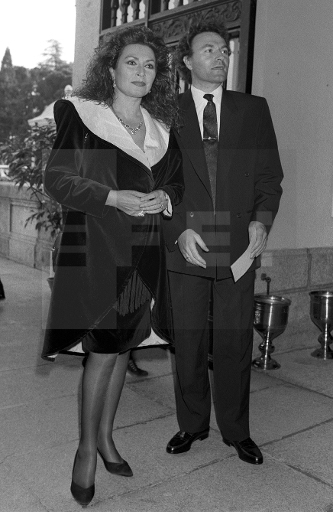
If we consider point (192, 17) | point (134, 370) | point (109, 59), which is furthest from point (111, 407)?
point (192, 17)

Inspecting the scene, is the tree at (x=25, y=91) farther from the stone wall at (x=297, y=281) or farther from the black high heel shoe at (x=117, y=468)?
the black high heel shoe at (x=117, y=468)

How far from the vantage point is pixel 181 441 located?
302cm

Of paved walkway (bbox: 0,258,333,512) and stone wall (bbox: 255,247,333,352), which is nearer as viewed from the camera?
paved walkway (bbox: 0,258,333,512)

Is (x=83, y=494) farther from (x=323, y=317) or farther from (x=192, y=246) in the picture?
(x=323, y=317)

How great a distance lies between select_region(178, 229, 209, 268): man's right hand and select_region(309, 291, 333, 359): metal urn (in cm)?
233

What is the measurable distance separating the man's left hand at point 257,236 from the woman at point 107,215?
465mm

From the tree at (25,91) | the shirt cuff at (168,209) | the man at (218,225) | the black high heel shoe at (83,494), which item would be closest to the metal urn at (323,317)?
the man at (218,225)

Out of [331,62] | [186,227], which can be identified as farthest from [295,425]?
[331,62]

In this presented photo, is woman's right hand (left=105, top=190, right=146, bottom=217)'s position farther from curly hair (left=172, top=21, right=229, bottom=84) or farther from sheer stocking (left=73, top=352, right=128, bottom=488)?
curly hair (left=172, top=21, right=229, bottom=84)

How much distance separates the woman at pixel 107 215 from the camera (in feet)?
7.57

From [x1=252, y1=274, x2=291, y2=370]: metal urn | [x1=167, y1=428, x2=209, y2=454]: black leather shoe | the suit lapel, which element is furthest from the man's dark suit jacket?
[x1=252, y1=274, x2=291, y2=370]: metal urn

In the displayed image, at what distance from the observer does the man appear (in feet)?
9.24

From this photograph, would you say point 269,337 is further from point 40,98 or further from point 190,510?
point 40,98

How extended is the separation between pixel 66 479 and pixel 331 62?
3798 mm
